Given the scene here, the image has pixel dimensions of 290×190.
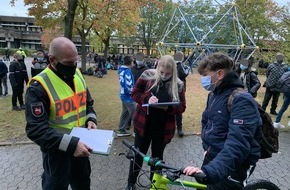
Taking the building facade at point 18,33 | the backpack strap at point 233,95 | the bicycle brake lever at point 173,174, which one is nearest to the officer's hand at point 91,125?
the bicycle brake lever at point 173,174

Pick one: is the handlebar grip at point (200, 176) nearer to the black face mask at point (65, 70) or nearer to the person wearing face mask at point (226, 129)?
the person wearing face mask at point (226, 129)

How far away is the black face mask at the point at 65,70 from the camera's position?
2.45m

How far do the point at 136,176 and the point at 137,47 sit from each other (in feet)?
177

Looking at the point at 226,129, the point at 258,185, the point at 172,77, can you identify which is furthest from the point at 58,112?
the point at 258,185

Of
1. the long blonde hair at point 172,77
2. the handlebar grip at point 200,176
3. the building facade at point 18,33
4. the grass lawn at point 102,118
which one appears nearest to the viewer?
the handlebar grip at point 200,176

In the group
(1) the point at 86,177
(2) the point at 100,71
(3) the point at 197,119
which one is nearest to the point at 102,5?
(2) the point at 100,71

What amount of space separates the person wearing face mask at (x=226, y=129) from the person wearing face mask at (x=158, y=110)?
1214 mm

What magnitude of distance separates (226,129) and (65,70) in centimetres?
151

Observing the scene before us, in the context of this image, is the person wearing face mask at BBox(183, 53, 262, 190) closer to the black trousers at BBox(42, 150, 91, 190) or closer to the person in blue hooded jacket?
the black trousers at BBox(42, 150, 91, 190)

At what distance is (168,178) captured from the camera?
2107 mm

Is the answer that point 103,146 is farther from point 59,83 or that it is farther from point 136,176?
point 136,176

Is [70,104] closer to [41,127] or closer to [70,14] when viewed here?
[41,127]

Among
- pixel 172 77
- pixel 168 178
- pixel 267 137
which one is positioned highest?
pixel 172 77

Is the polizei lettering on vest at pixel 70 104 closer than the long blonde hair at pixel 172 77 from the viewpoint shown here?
Yes
